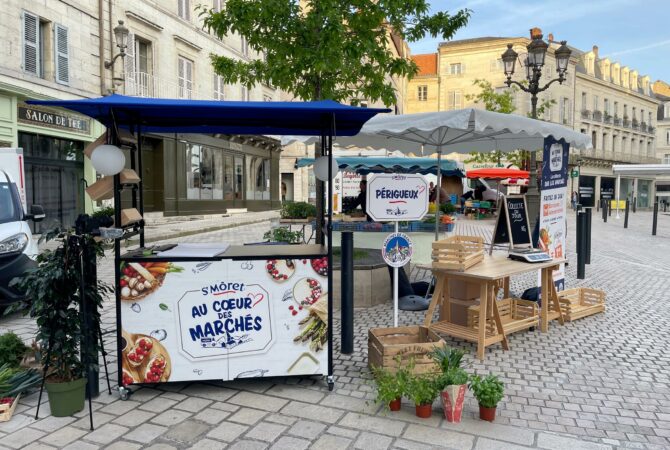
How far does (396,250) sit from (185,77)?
62.5 ft

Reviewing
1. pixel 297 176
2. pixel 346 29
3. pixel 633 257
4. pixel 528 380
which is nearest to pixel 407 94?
pixel 297 176

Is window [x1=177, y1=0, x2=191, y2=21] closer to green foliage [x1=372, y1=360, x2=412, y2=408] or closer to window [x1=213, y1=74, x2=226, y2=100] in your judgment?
window [x1=213, y1=74, x2=226, y2=100]

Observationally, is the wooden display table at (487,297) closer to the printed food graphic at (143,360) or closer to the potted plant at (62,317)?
the printed food graphic at (143,360)

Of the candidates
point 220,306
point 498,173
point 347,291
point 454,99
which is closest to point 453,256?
point 347,291

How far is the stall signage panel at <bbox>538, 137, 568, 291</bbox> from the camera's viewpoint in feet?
21.4

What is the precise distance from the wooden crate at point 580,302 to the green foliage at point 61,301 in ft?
17.3

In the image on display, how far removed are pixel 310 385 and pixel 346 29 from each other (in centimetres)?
503

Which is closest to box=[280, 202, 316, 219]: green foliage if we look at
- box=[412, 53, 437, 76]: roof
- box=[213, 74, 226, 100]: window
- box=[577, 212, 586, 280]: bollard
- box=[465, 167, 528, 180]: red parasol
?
box=[577, 212, 586, 280]: bollard

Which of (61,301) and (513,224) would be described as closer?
(61,301)

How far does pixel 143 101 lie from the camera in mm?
3537

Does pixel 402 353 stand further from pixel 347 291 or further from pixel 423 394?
pixel 347 291

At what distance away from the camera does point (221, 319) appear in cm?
390

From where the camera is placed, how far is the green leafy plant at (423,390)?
3523 millimetres

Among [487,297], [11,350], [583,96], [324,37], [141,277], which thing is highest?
[583,96]
